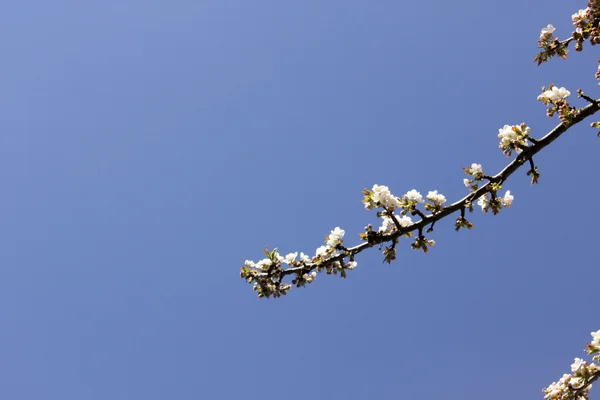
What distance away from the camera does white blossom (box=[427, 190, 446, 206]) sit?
8406 millimetres

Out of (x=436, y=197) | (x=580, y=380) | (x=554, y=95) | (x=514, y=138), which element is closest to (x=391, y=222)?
(x=436, y=197)

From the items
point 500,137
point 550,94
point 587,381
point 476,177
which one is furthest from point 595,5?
point 587,381

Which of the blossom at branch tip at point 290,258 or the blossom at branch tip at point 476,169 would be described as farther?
the blossom at branch tip at point 290,258

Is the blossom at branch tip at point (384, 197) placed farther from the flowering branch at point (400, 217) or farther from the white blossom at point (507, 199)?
the white blossom at point (507, 199)

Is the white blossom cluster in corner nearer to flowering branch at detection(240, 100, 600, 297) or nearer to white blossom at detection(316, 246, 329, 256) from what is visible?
flowering branch at detection(240, 100, 600, 297)

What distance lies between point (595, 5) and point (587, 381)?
6.91 meters

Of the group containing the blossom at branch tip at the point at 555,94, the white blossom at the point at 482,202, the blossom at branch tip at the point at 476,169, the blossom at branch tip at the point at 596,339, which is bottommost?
the blossom at branch tip at the point at 596,339

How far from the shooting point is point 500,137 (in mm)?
8328

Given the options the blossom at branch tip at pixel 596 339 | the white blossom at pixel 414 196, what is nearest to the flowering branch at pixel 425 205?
the white blossom at pixel 414 196

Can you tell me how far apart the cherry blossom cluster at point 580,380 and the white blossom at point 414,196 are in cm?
399

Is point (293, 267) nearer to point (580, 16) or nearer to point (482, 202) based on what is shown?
point (482, 202)

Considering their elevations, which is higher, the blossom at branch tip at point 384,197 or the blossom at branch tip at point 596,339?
the blossom at branch tip at point 384,197

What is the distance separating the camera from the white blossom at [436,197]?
8406 mm

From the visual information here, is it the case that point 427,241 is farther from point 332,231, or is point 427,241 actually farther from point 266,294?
point 266,294
